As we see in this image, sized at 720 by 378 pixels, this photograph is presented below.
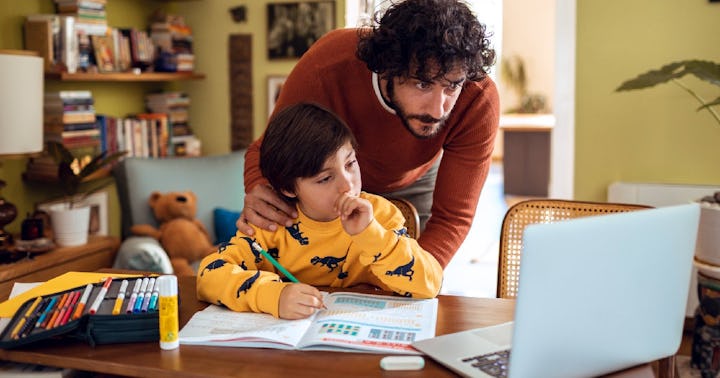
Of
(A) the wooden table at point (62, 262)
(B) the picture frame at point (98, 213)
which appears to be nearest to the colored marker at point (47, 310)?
(A) the wooden table at point (62, 262)

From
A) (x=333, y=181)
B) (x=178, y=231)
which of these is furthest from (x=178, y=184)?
(x=333, y=181)

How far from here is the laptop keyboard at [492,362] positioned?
0.99 metres

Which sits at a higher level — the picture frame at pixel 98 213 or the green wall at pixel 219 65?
the green wall at pixel 219 65

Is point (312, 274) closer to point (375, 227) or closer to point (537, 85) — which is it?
point (375, 227)

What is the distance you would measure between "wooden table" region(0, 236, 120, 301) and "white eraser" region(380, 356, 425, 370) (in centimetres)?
184

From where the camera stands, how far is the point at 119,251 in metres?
2.91

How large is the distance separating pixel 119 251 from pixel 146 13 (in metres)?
1.77

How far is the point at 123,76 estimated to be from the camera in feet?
11.3

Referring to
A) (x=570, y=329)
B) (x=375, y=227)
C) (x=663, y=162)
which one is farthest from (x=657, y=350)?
(x=663, y=162)

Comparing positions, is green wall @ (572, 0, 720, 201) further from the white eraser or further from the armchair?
the white eraser

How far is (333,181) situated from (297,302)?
28 centimetres

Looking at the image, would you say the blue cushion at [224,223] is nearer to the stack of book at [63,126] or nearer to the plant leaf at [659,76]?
the stack of book at [63,126]

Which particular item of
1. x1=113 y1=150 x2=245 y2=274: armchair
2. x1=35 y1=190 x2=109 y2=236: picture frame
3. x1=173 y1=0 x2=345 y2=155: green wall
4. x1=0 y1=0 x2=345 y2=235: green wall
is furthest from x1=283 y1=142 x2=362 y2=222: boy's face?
x1=173 y1=0 x2=345 y2=155: green wall

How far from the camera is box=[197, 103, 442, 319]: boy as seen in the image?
1.25m
